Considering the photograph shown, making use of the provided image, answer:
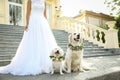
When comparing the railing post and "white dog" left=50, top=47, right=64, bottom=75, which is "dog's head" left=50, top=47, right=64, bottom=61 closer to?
"white dog" left=50, top=47, right=64, bottom=75

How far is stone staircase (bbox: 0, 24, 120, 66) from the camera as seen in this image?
7.70 meters

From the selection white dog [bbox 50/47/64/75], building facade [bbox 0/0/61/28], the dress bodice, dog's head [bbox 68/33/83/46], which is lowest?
white dog [bbox 50/47/64/75]

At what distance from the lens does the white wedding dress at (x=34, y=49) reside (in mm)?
5527

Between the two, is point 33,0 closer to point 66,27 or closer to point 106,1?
point 66,27

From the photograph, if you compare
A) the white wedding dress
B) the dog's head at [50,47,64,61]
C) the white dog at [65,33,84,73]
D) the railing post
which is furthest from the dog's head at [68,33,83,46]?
the railing post

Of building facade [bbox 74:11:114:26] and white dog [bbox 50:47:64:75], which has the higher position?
building facade [bbox 74:11:114:26]

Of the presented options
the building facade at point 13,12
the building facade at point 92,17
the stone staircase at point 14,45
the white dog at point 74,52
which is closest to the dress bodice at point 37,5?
the white dog at point 74,52

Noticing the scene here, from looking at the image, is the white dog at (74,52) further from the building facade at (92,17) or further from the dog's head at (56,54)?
the building facade at (92,17)

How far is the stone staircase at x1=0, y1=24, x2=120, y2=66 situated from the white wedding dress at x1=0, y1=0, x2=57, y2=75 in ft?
4.26

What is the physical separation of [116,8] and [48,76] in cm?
1517

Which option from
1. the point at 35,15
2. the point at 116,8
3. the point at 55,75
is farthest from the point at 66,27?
the point at 55,75

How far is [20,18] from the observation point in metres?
14.6

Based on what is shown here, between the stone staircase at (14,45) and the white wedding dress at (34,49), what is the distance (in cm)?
130

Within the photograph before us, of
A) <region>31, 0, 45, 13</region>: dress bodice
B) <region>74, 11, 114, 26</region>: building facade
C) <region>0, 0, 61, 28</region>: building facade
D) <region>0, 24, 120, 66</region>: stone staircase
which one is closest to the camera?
<region>31, 0, 45, 13</region>: dress bodice
